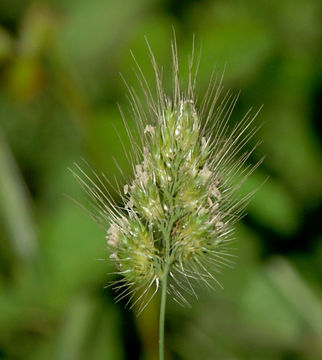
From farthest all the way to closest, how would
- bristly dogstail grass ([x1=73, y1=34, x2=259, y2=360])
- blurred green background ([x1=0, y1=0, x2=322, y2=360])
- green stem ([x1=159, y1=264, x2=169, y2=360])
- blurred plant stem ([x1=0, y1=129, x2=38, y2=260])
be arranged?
1. blurred plant stem ([x1=0, y1=129, x2=38, y2=260])
2. blurred green background ([x1=0, y1=0, x2=322, y2=360])
3. bristly dogstail grass ([x1=73, y1=34, x2=259, y2=360])
4. green stem ([x1=159, y1=264, x2=169, y2=360])

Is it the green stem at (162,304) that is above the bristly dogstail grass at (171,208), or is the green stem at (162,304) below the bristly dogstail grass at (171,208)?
below

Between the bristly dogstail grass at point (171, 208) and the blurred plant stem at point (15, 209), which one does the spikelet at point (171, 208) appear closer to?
the bristly dogstail grass at point (171, 208)

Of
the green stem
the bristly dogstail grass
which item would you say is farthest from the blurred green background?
the green stem

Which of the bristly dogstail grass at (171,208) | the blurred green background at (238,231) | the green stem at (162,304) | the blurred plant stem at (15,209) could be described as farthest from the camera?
the blurred plant stem at (15,209)

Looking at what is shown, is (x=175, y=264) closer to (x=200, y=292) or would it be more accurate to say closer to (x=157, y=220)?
(x=157, y=220)

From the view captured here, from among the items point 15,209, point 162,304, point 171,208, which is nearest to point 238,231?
point 15,209

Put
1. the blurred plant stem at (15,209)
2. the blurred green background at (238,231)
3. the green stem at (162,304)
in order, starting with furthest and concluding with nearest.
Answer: the blurred plant stem at (15,209)
the blurred green background at (238,231)
the green stem at (162,304)

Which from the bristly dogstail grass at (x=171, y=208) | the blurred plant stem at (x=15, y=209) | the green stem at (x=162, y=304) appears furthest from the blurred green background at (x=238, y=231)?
the green stem at (x=162, y=304)

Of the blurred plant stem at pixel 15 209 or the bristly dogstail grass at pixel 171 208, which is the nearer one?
the bristly dogstail grass at pixel 171 208

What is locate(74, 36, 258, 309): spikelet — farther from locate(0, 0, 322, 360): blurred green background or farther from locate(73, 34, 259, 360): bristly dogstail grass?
locate(0, 0, 322, 360): blurred green background
